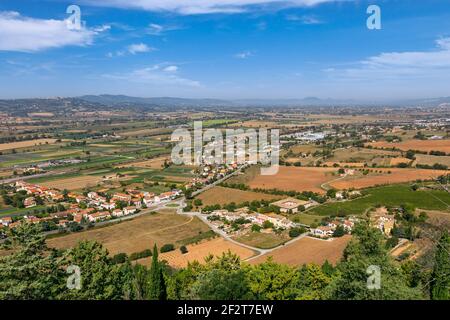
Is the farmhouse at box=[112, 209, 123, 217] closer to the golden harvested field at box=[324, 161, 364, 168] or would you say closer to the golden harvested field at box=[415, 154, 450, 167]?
the golden harvested field at box=[324, 161, 364, 168]

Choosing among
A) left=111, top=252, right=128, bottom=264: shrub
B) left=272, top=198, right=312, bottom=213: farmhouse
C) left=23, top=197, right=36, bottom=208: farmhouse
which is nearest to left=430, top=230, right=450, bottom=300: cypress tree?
left=111, top=252, right=128, bottom=264: shrub

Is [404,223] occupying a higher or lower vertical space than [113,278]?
lower

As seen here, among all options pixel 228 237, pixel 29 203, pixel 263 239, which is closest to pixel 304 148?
pixel 263 239

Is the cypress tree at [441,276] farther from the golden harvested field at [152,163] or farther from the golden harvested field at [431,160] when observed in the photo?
the golden harvested field at [152,163]

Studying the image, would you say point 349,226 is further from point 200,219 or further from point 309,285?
point 309,285

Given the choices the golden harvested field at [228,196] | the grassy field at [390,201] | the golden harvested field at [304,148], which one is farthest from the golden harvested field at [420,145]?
the golden harvested field at [228,196]

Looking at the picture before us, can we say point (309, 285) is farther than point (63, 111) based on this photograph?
No

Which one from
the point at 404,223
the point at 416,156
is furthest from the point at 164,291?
the point at 416,156
